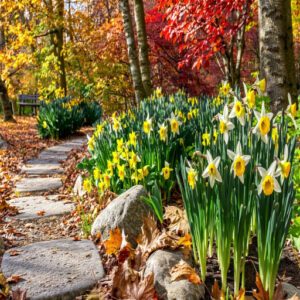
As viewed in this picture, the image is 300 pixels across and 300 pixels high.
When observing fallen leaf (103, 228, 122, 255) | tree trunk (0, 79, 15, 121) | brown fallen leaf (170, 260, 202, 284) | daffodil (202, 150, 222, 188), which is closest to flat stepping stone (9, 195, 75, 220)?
fallen leaf (103, 228, 122, 255)

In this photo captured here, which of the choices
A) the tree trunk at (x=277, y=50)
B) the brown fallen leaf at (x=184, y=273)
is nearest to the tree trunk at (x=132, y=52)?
the tree trunk at (x=277, y=50)

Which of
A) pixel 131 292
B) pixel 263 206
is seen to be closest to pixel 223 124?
pixel 263 206

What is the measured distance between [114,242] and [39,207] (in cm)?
178

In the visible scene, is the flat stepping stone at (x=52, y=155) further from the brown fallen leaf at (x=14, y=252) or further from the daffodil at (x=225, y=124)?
the daffodil at (x=225, y=124)

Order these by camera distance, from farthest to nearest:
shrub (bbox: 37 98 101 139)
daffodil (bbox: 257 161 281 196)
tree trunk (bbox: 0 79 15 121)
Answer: tree trunk (bbox: 0 79 15 121)
shrub (bbox: 37 98 101 139)
daffodil (bbox: 257 161 281 196)

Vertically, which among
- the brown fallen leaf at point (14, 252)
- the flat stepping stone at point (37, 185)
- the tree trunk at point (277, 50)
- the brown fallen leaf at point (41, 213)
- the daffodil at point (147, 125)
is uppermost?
the tree trunk at point (277, 50)

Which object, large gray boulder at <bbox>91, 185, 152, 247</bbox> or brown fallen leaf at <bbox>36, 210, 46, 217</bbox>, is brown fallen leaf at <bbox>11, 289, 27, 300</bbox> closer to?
large gray boulder at <bbox>91, 185, 152, 247</bbox>

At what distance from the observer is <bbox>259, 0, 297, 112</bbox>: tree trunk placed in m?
4.04

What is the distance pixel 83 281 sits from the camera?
2432 mm

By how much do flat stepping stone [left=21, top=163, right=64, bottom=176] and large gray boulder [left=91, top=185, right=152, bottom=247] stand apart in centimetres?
314

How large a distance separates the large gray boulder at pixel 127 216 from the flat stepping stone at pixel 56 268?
16 cm

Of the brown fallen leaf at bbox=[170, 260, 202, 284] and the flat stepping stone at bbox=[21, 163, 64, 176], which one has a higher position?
the brown fallen leaf at bbox=[170, 260, 202, 284]

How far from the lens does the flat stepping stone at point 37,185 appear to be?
5090mm

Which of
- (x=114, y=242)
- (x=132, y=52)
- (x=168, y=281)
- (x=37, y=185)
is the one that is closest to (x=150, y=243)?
(x=114, y=242)
